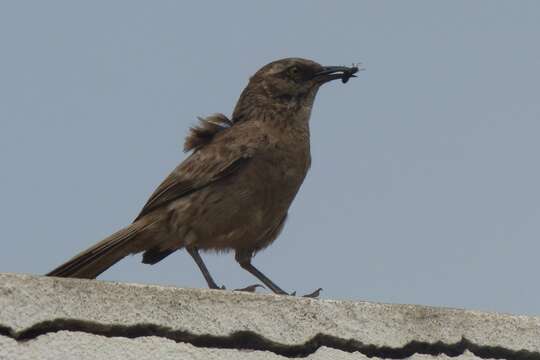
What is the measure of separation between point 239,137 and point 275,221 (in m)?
0.60

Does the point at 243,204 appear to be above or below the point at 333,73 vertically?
below

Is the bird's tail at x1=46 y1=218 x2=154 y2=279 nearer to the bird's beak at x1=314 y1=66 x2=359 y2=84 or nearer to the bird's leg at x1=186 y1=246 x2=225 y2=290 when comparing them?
the bird's leg at x1=186 y1=246 x2=225 y2=290

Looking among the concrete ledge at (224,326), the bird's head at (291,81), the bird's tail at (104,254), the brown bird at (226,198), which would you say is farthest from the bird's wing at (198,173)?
the concrete ledge at (224,326)

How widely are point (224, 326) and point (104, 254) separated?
3.38 meters

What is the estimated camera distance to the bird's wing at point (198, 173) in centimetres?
705

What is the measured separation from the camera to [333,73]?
7.88 meters

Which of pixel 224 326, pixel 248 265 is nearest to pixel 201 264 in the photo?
pixel 248 265

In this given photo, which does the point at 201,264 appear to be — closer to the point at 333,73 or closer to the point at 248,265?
the point at 248,265

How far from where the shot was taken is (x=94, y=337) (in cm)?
358

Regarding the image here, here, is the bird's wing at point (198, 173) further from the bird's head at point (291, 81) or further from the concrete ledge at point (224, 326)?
the concrete ledge at point (224, 326)

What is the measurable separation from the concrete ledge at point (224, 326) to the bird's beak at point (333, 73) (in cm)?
394

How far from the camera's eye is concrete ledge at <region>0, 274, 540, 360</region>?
353 cm

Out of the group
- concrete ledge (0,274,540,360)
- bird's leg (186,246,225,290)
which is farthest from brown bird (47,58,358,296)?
concrete ledge (0,274,540,360)

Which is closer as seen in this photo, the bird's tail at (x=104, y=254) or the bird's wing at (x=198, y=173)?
the bird's tail at (x=104, y=254)
